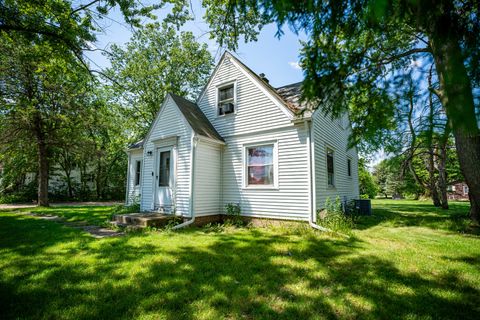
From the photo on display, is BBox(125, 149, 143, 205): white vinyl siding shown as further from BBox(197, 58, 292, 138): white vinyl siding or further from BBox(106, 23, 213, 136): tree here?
BBox(106, 23, 213, 136): tree

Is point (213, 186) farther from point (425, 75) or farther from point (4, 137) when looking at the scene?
point (4, 137)

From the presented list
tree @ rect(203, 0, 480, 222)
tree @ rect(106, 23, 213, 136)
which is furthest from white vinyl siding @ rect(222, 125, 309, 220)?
tree @ rect(106, 23, 213, 136)

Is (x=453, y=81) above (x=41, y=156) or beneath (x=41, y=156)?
beneath

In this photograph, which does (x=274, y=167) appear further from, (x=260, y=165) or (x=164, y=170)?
(x=164, y=170)

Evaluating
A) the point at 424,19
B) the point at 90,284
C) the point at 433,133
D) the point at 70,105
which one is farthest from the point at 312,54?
the point at 70,105

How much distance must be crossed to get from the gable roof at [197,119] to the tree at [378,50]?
14.4 feet

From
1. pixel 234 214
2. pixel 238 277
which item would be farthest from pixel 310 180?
pixel 238 277

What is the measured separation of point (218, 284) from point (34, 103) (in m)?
16.0

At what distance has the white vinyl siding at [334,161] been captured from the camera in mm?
7812

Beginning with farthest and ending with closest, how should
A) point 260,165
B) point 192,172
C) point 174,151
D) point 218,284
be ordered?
point 174,151
point 260,165
point 192,172
point 218,284

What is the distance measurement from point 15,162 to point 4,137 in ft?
28.8

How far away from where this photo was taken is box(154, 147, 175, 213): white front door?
8.61 m

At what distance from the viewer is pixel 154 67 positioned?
20062 mm

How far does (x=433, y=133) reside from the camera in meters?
2.04
